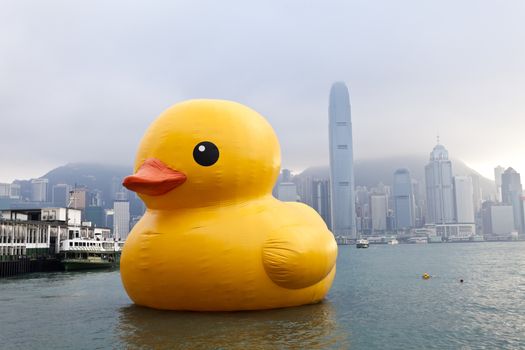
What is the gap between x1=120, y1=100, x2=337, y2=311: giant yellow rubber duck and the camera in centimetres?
1373

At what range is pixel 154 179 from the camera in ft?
45.2

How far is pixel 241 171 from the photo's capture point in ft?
47.5

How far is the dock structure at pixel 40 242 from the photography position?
46125 millimetres

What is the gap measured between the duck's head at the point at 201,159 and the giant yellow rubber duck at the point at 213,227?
30 mm

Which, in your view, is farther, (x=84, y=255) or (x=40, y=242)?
(x=84, y=255)

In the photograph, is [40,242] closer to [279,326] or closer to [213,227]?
[213,227]

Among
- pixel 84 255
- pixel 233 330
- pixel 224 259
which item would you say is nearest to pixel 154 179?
pixel 224 259

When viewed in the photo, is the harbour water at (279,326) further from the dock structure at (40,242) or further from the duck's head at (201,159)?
the dock structure at (40,242)

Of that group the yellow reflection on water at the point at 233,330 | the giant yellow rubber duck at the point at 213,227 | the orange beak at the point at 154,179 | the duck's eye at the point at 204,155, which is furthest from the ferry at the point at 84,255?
the duck's eye at the point at 204,155

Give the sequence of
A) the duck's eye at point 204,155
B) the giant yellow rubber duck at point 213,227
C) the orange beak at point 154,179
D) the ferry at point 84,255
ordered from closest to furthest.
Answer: the orange beak at point 154,179 → the giant yellow rubber duck at point 213,227 → the duck's eye at point 204,155 → the ferry at point 84,255

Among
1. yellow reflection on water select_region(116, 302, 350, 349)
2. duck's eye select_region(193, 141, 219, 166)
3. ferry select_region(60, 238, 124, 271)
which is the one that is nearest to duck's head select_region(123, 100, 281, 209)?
duck's eye select_region(193, 141, 219, 166)

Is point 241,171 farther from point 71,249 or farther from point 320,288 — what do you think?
point 71,249

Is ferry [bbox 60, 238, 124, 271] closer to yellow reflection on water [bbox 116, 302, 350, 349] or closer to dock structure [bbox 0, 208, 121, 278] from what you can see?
dock structure [bbox 0, 208, 121, 278]

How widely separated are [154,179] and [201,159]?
57.0 inches
